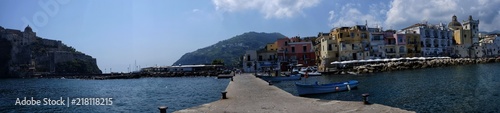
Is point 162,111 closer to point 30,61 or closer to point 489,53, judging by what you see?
point 489,53

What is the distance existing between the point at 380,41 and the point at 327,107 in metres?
70.1

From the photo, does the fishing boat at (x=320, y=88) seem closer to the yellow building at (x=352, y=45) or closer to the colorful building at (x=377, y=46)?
the yellow building at (x=352, y=45)

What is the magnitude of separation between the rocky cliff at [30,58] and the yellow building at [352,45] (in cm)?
10361

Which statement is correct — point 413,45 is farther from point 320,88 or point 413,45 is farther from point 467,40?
point 320,88

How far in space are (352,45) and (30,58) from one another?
117633 mm

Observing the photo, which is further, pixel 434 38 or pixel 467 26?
pixel 467 26

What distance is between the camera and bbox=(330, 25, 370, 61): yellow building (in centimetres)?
7738

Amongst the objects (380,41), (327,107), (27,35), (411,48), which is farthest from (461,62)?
(27,35)

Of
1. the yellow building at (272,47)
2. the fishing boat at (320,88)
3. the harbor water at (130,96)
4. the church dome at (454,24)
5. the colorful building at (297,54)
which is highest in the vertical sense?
the church dome at (454,24)

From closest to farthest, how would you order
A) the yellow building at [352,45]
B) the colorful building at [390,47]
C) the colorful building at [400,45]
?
1. the yellow building at [352,45]
2. the colorful building at [390,47]
3. the colorful building at [400,45]

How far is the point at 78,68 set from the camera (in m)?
142

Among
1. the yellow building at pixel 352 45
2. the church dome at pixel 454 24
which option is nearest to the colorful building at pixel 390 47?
the yellow building at pixel 352 45

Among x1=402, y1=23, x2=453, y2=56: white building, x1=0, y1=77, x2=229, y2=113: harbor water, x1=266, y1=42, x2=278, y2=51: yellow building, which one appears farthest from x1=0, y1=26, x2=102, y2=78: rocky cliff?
x1=402, y1=23, x2=453, y2=56: white building

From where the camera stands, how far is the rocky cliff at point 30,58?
418 feet
